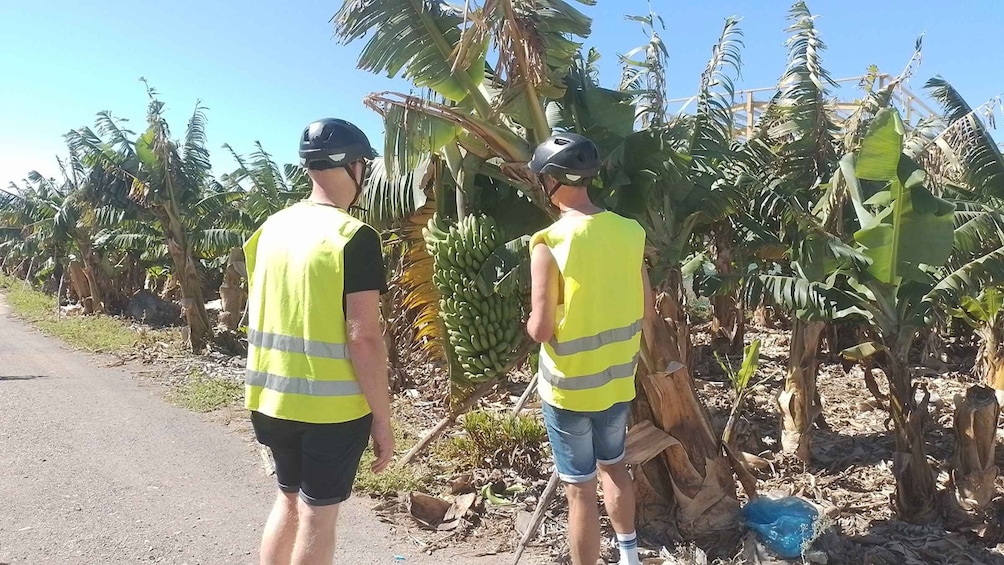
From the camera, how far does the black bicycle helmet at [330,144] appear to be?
2.31 meters

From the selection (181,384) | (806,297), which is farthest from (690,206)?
(181,384)

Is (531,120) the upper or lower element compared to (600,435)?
upper

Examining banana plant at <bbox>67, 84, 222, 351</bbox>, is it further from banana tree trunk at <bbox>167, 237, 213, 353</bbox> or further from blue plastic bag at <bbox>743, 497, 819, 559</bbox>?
blue plastic bag at <bbox>743, 497, 819, 559</bbox>

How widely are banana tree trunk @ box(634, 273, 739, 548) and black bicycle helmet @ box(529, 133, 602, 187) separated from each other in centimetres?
117

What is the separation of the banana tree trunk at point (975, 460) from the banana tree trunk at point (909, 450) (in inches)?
5.7

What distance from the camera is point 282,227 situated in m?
2.34

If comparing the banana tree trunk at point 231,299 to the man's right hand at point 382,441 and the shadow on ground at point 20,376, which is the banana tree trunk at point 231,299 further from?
the man's right hand at point 382,441

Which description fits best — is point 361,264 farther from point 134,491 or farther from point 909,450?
point 909,450

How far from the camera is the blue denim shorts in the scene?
8.93 ft

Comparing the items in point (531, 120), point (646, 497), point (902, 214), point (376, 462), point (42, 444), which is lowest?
point (42, 444)

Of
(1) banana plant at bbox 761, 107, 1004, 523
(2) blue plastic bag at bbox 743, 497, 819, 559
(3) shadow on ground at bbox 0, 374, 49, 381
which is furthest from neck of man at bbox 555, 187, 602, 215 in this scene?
(3) shadow on ground at bbox 0, 374, 49, 381

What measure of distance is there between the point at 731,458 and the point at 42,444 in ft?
18.7

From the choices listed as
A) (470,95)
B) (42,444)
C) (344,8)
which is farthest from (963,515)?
(42,444)

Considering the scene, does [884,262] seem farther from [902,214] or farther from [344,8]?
[344,8]
